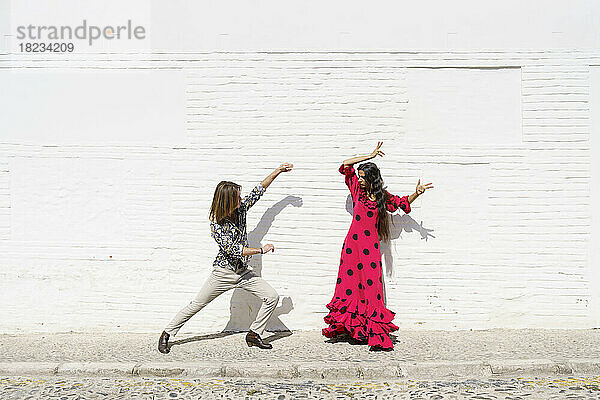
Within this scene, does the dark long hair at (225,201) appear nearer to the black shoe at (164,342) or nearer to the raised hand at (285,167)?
the raised hand at (285,167)

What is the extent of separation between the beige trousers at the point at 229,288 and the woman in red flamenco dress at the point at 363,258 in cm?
63

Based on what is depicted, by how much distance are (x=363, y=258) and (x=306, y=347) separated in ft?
3.31

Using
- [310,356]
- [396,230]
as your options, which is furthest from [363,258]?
[310,356]

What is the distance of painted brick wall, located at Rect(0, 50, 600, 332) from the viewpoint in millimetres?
7332

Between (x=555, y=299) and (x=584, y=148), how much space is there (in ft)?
5.05

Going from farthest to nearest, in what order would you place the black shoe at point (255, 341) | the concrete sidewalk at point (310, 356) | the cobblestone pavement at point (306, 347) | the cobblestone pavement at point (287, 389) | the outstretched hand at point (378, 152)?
the outstretched hand at point (378, 152)
the black shoe at point (255, 341)
the cobblestone pavement at point (306, 347)
the concrete sidewalk at point (310, 356)
the cobblestone pavement at point (287, 389)

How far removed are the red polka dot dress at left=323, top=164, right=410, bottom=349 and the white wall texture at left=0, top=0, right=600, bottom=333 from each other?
28 cm

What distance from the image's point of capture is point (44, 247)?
24.6ft

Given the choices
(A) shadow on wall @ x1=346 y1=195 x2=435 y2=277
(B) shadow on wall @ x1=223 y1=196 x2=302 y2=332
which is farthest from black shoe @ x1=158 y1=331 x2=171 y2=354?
(A) shadow on wall @ x1=346 y1=195 x2=435 y2=277

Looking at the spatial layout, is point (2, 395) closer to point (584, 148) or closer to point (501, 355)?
point (501, 355)

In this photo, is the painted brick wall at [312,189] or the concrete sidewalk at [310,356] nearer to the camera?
the concrete sidewalk at [310,356]

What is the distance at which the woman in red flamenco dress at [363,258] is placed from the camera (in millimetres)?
6953

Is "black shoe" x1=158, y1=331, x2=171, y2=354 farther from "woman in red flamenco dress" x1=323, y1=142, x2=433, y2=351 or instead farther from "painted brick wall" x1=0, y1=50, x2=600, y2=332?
"woman in red flamenco dress" x1=323, y1=142, x2=433, y2=351

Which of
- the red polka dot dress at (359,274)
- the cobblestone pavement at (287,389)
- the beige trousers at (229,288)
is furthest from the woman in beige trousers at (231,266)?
the cobblestone pavement at (287,389)
